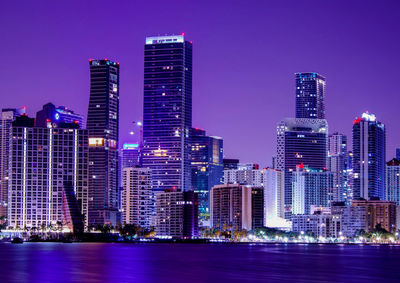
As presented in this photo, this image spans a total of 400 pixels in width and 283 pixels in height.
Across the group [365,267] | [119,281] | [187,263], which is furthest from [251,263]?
[119,281]

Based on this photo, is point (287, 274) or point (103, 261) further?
point (103, 261)

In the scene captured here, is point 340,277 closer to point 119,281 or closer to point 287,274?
point 287,274

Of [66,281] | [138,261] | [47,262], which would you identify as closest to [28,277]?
[66,281]

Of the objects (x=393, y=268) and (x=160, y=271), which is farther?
(x=393, y=268)

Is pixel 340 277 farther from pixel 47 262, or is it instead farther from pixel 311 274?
pixel 47 262

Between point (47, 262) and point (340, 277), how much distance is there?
6094cm

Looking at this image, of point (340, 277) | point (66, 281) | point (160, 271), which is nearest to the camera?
point (66, 281)

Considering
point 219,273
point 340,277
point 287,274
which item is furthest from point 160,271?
point 340,277

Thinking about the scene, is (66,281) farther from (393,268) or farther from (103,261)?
(393,268)

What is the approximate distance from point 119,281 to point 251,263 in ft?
178

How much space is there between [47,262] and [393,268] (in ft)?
228

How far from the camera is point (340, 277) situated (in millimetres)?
128500

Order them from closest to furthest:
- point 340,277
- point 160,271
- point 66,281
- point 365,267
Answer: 1. point 66,281
2. point 340,277
3. point 160,271
4. point 365,267

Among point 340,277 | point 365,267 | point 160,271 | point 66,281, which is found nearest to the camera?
point 66,281
